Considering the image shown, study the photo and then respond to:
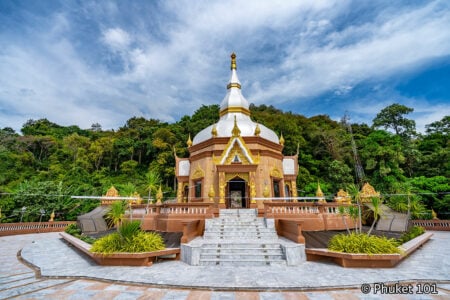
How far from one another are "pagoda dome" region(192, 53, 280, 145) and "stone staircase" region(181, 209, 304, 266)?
7.01 m

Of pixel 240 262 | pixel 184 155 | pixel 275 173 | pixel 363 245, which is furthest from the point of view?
pixel 184 155

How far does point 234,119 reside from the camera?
15.8m

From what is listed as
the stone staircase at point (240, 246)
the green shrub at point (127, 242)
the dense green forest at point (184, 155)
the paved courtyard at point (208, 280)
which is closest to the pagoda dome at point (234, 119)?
the stone staircase at point (240, 246)

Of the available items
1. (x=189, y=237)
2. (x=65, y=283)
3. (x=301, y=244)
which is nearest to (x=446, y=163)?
(x=301, y=244)

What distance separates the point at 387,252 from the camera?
6.41 m

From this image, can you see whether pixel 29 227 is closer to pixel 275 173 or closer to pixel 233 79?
pixel 275 173

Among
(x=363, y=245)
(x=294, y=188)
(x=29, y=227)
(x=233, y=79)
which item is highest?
(x=233, y=79)

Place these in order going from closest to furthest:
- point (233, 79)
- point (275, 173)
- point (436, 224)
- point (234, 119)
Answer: point (275, 173), point (436, 224), point (234, 119), point (233, 79)

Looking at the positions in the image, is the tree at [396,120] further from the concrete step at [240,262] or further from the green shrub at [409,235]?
the concrete step at [240,262]

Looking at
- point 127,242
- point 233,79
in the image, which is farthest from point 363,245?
point 233,79

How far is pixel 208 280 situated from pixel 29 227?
18.3 metres

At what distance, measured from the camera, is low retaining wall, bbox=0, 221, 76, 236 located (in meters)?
15.6

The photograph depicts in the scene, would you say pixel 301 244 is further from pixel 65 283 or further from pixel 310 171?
pixel 310 171

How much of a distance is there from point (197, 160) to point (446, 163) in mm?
24031
